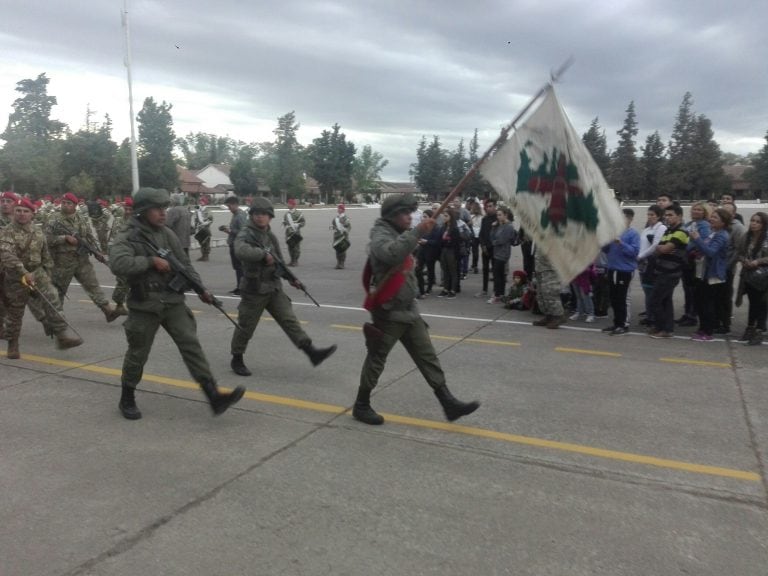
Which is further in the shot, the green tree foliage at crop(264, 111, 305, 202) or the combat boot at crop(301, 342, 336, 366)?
the green tree foliage at crop(264, 111, 305, 202)

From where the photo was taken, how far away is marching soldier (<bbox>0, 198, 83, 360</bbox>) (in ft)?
21.6

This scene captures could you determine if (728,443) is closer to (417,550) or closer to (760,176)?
(417,550)

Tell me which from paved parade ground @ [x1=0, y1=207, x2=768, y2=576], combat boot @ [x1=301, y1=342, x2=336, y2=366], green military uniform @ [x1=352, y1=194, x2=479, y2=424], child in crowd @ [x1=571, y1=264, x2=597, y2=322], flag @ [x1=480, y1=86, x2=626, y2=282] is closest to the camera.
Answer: paved parade ground @ [x1=0, y1=207, x2=768, y2=576]

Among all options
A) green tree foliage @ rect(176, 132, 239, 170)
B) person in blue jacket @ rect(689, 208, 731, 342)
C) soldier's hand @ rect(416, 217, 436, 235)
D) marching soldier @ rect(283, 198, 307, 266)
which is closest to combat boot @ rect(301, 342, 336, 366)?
soldier's hand @ rect(416, 217, 436, 235)

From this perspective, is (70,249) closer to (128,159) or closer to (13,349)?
(13,349)

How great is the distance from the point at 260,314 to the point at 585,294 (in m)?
5.41

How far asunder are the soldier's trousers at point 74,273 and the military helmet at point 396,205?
5.58 meters

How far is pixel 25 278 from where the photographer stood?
651 cm

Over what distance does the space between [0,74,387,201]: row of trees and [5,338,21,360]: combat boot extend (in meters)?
53.3

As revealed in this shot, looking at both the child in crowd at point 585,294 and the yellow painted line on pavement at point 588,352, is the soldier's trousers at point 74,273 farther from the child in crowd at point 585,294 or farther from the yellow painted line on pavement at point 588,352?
the child in crowd at point 585,294

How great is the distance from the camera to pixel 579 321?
30.3 feet

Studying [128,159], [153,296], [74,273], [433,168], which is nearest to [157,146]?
[128,159]

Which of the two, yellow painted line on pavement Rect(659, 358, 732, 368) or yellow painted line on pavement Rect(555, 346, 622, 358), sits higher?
yellow painted line on pavement Rect(659, 358, 732, 368)

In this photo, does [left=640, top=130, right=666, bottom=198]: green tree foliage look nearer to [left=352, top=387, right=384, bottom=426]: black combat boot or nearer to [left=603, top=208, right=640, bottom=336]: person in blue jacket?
[left=603, top=208, right=640, bottom=336]: person in blue jacket
